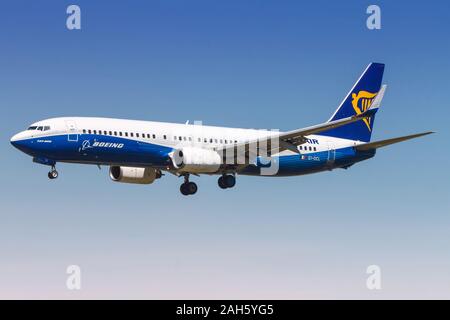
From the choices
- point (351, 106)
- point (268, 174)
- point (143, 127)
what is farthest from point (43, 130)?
point (351, 106)

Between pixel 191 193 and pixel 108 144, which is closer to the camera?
pixel 108 144

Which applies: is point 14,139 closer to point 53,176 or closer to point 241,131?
point 53,176

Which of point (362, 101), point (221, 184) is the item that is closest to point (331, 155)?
point (362, 101)

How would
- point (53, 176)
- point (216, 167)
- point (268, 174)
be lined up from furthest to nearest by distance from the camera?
point (268, 174) → point (216, 167) → point (53, 176)

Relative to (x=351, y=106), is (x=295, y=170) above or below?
below

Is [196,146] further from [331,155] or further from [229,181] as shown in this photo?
[331,155]

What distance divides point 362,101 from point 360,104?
1.21 feet

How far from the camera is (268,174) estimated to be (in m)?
74.1

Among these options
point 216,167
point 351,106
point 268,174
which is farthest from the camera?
point 351,106

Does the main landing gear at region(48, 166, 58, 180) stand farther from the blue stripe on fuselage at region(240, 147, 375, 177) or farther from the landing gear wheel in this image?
the blue stripe on fuselage at region(240, 147, 375, 177)

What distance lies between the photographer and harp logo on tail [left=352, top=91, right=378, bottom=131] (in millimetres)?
79625

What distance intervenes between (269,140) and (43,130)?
1558cm

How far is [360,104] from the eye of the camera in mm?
79875

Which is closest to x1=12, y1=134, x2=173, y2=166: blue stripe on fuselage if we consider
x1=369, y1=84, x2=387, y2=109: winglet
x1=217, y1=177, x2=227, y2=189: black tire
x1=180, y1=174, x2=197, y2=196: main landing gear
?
x1=180, y1=174, x2=197, y2=196: main landing gear
